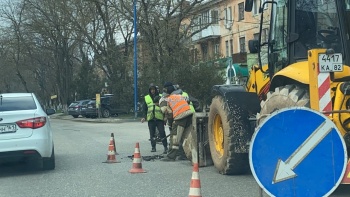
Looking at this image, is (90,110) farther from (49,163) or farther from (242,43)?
(49,163)

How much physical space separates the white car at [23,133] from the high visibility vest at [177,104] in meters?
2.61

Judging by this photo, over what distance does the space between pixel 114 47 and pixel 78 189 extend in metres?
33.9

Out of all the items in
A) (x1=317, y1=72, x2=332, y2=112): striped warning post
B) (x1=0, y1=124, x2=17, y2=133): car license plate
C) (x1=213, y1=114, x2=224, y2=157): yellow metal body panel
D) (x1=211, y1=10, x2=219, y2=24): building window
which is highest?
(x1=211, y1=10, x2=219, y2=24): building window

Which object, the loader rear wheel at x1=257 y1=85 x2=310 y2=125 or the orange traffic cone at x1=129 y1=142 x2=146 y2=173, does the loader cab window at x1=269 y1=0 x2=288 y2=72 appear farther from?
the orange traffic cone at x1=129 y1=142 x2=146 y2=173

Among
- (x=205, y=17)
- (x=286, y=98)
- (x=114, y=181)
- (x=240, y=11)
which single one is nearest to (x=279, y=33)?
(x=286, y=98)

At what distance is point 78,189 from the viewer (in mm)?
8477

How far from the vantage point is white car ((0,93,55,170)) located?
987 cm

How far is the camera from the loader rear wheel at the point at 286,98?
21.1ft

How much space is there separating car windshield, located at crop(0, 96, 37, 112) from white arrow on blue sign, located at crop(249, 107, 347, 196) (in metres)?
6.99

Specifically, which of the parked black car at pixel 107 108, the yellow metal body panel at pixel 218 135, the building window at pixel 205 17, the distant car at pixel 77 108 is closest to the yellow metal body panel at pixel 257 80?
the yellow metal body panel at pixel 218 135

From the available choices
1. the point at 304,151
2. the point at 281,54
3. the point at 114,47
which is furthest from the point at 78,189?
the point at 114,47

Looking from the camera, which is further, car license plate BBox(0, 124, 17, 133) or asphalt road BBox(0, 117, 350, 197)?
car license plate BBox(0, 124, 17, 133)

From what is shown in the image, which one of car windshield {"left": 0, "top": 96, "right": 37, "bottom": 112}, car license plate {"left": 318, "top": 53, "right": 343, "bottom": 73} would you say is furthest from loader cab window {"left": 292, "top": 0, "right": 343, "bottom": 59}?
car windshield {"left": 0, "top": 96, "right": 37, "bottom": 112}

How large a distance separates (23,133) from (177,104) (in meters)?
3.17
